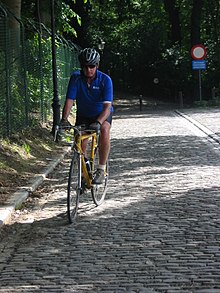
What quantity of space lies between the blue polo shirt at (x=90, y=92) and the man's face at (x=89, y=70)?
0.08 m

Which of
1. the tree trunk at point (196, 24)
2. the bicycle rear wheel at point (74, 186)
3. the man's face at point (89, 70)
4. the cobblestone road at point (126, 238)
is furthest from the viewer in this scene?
the tree trunk at point (196, 24)

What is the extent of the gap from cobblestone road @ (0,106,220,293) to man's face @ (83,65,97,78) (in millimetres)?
1655

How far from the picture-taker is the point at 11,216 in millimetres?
8820

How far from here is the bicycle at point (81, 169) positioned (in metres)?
8.50

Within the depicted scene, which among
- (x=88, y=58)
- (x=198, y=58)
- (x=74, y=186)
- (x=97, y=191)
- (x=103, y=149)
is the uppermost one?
(x=88, y=58)

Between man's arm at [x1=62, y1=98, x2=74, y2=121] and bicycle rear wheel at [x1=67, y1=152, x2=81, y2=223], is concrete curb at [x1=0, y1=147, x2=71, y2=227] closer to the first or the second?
bicycle rear wheel at [x1=67, y1=152, x2=81, y2=223]

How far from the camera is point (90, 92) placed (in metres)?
8.93

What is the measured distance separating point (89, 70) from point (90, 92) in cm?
29

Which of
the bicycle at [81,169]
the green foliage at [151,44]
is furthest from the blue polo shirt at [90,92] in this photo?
the green foliage at [151,44]

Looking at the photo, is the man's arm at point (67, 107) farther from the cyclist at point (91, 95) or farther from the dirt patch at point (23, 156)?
the dirt patch at point (23, 156)

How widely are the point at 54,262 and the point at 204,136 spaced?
13622 mm

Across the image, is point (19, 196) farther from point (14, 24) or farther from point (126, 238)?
point (14, 24)

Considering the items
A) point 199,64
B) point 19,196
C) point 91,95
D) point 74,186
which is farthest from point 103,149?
point 199,64

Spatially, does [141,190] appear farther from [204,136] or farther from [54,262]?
[204,136]
